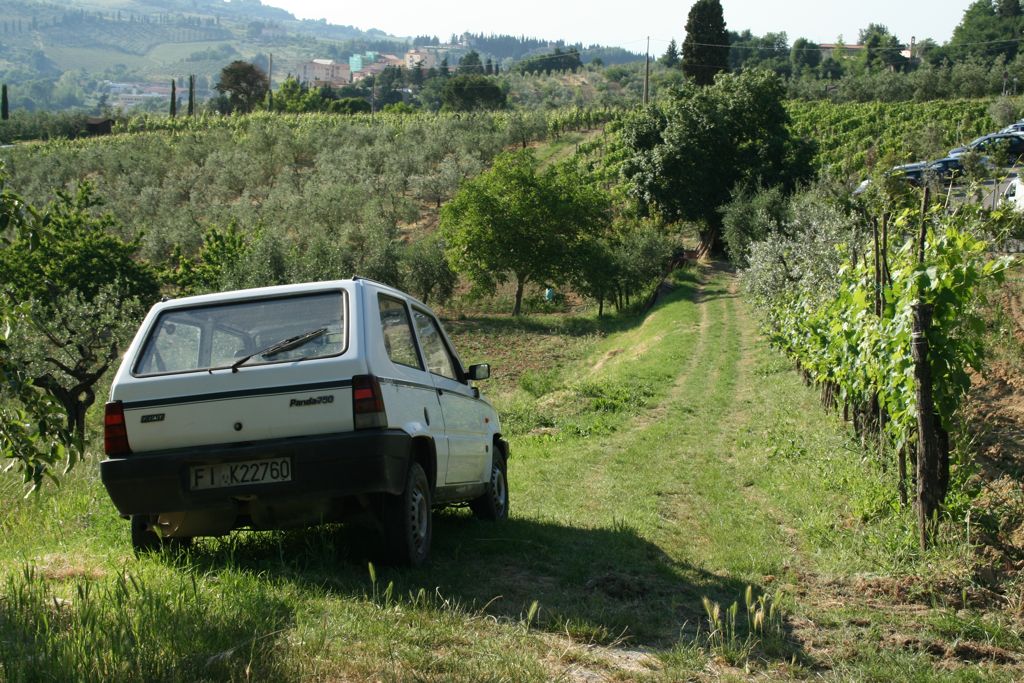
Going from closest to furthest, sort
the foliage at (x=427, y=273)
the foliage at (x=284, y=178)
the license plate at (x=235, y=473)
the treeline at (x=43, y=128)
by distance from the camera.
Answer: the license plate at (x=235, y=473) < the foliage at (x=284, y=178) < the foliage at (x=427, y=273) < the treeline at (x=43, y=128)

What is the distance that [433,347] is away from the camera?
307 inches

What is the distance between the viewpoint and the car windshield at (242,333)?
6180 mm

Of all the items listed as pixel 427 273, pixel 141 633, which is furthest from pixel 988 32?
pixel 141 633

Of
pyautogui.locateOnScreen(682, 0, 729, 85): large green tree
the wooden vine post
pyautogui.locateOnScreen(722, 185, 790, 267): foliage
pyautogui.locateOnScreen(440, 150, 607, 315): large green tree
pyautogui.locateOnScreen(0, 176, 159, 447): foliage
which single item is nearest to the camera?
the wooden vine post

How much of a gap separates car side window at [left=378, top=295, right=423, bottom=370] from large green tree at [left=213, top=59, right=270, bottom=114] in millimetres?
133409

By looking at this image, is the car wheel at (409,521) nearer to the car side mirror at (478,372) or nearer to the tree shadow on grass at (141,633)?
the tree shadow on grass at (141,633)

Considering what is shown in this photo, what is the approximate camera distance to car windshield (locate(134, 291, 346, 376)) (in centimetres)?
618

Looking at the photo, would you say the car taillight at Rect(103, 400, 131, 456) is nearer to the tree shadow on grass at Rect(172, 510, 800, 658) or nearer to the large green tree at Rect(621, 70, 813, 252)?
the tree shadow on grass at Rect(172, 510, 800, 658)

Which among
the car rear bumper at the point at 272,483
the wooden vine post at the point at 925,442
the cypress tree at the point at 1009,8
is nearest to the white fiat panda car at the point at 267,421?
the car rear bumper at the point at 272,483

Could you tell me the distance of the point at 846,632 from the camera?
543 centimetres

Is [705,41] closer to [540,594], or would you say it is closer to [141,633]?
[540,594]

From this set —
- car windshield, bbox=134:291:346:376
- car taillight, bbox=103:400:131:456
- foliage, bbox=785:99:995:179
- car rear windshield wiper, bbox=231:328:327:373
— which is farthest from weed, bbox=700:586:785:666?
foliage, bbox=785:99:995:179

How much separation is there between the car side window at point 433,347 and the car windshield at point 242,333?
1085mm

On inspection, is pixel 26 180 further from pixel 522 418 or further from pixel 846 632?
pixel 846 632
